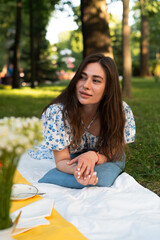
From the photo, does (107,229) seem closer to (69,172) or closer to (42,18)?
(69,172)

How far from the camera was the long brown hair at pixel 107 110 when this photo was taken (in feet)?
9.85

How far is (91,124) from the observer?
11.0ft

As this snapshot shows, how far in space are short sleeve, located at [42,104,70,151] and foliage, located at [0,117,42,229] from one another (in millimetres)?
1642

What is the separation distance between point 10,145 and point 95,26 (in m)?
7.80

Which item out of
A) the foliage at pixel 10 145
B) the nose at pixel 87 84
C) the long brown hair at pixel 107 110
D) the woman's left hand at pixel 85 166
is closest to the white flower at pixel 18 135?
the foliage at pixel 10 145

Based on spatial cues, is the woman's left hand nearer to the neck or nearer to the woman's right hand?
the woman's right hand

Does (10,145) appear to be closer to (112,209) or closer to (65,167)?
(112,209)

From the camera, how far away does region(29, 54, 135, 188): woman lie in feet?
9.70

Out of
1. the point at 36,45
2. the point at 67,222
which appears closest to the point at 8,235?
the point at 67,222

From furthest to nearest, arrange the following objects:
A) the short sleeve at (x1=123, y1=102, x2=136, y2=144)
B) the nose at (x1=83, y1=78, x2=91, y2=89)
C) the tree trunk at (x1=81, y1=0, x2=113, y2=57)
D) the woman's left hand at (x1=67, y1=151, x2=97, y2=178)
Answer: the tree trunk at (x1=81, y1=0, x2=113, y2=57), the short sleeve at (x1=123, y1=102, x2=136, y2=144), the nose at (x1=83, y1=78, x2=91, y2=89), the woman's left hand at (x1=67, y1=151, x2=97, y2=178)

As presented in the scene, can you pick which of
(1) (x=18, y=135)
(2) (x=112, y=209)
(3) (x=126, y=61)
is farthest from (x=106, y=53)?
(1) (x=18, y=135)

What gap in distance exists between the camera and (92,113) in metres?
3.32

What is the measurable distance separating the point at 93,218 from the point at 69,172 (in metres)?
0.71

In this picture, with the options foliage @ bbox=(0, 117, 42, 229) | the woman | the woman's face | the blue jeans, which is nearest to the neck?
the woman
